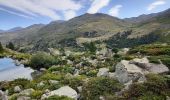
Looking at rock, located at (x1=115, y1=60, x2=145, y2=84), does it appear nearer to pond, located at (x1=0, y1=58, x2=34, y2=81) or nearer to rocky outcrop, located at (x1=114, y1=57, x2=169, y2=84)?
rocky outcrop, located at (x1=114, y1=57, x2=169, y2=84)

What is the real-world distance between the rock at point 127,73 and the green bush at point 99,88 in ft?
4.29

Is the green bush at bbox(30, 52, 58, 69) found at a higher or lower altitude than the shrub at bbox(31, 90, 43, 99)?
lower

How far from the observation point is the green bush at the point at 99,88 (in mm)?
→ 23516

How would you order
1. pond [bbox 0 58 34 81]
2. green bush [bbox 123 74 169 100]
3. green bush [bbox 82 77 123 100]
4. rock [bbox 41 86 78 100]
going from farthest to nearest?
1. pond [bbox 0 58 34 81]
2. rock [bbox 41 86 78 100]
3. green bush [bbox 82 77 123 100]
4. green bush [bbox 123 74 169 100]

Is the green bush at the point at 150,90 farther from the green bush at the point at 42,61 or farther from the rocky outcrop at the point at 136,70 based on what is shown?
the green bush at the point at 42,61

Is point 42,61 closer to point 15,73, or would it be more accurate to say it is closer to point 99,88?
point 15,73

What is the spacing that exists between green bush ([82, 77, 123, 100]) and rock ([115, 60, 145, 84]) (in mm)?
1308

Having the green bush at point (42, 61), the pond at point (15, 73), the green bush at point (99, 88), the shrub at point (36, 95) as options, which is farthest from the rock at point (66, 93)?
the green bush at point (42, 61)

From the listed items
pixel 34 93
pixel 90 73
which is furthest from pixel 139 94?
pixel 90 73

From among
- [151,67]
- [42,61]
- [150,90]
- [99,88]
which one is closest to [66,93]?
[99,88]

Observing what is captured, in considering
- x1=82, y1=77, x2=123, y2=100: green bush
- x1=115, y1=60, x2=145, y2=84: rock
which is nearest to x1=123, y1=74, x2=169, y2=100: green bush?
x1=82, y1=77, x2=123, y2=100: green bush

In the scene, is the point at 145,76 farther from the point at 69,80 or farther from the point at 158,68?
the point at 69,80

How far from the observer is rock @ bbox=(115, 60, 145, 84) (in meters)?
25.9

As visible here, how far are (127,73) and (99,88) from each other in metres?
4.10
